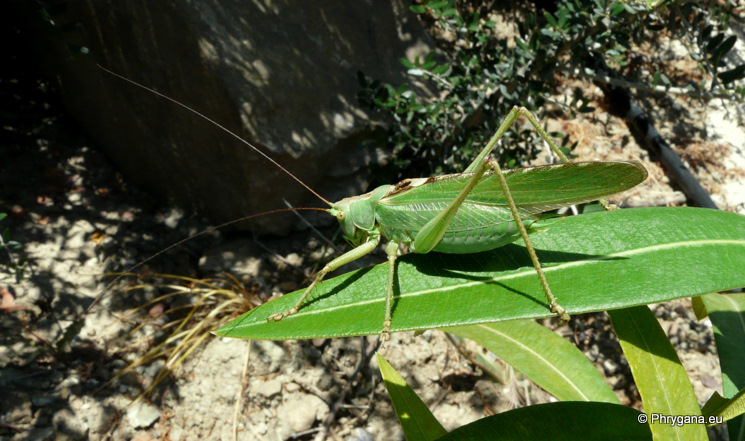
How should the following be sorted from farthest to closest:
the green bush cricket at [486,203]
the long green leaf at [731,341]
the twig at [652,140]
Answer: the twig at [652,140]
the long green leaf at [731,341]
the green bush cricket at [486,203]

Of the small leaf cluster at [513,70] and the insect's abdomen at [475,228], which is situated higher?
the small leaf cluster at [513,70]

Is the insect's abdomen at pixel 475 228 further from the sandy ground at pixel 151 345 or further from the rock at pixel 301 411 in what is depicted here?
the rock at pixel 301 411

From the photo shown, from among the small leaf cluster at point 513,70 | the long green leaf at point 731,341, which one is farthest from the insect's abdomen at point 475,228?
the small leaf cluster at point 513,70

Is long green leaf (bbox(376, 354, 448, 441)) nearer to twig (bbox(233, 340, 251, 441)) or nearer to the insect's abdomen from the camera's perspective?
the insect's abdomen

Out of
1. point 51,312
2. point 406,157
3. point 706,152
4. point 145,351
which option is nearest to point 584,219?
point 406,157

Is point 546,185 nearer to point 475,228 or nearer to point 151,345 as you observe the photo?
point 475,228

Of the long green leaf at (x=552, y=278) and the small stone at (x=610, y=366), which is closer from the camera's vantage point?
the long green leaf at (x=552, y=278)
